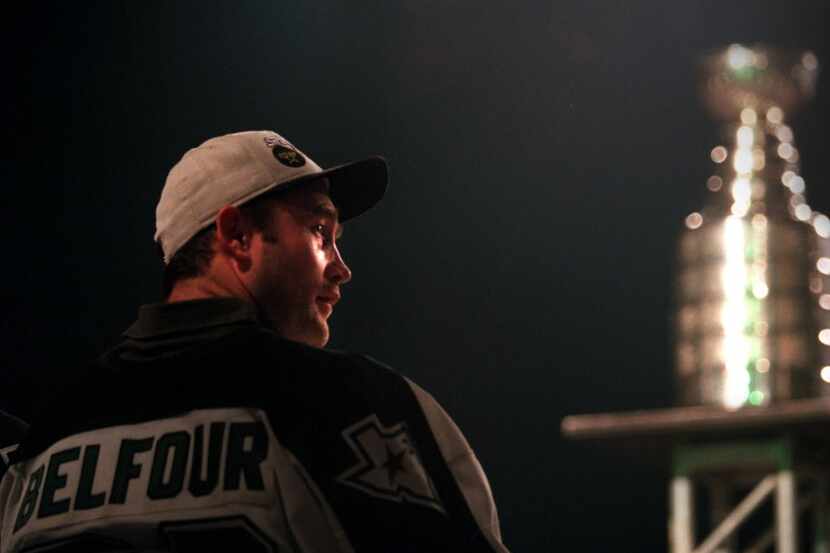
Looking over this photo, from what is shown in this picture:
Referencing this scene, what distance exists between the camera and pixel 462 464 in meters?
2.15

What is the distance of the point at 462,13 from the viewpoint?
8391 mm

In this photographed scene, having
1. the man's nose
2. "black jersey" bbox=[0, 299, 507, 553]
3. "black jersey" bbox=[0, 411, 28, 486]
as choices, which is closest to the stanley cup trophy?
"black jersey" bbox=[0, 411, 28, 486]

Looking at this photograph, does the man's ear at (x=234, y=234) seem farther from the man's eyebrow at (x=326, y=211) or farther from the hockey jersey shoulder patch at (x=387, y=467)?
the hockey jersey shoulder patch at (x=387, y=467)

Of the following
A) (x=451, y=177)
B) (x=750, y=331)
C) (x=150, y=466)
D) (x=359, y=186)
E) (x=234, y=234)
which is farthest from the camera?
(x=750, y=331)

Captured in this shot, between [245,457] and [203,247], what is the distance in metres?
0.48

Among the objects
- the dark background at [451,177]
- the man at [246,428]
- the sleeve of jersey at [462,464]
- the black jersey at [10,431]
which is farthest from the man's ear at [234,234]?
the dark background at [451,177]

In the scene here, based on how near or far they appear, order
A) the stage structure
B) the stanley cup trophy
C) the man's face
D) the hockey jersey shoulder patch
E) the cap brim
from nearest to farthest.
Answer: the hockey jersey shoulder patch → the man's face → the cap brim → the stage structure → the stanley cup trophy

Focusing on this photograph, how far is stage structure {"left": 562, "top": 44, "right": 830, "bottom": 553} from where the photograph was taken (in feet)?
61.1

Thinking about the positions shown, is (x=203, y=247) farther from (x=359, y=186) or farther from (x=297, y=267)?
(x=359, y=186)

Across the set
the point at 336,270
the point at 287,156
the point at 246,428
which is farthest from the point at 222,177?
the point at 246,428

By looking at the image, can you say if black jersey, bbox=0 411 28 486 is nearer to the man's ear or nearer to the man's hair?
the man's hair

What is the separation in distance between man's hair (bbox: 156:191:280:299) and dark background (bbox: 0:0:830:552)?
3849 mm

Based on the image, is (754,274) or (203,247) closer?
(203,247)

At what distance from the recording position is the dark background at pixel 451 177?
6512mm
